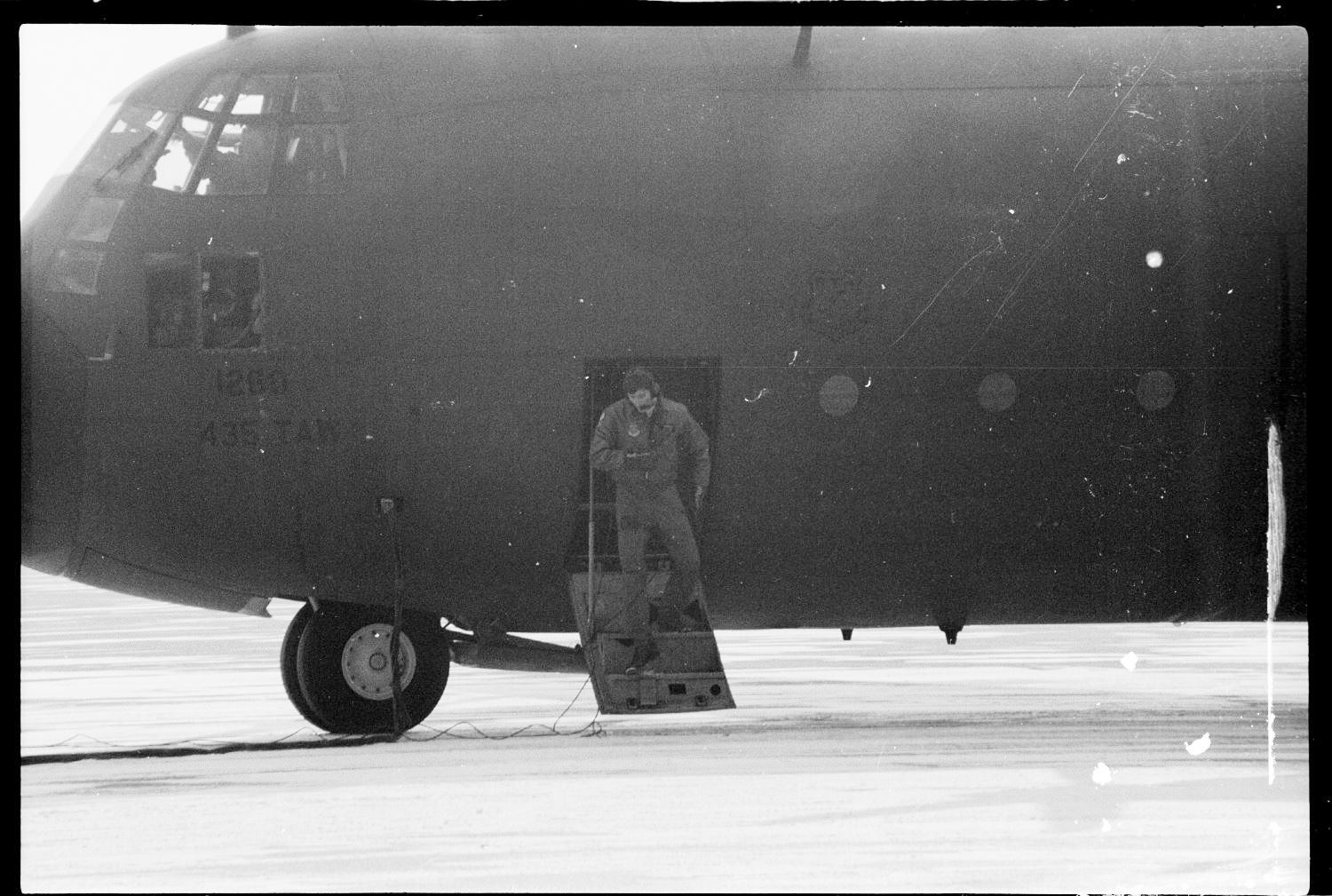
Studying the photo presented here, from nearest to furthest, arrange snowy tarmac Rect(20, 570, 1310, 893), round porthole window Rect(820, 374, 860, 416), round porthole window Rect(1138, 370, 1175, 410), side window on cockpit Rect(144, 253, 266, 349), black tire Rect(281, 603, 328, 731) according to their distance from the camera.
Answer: snowy tarmac Rect(20, 570, 1310, 893) → side window on cockpit Rect(144, 253, 266, 349) → round porthole window Rect(820, 374, 860, 416) → round porthole window Rect(1138, 370, 1175, 410) → black tire Rect(281, 603, 328, 731)

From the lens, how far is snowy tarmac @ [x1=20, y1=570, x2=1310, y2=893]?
9.04 meters

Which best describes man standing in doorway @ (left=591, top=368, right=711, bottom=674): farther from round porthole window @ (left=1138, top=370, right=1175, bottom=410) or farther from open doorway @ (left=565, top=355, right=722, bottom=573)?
round porthole window @ (left=1138, top=370, right=1175, bottom=410)

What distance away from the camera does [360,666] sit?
12.5 m

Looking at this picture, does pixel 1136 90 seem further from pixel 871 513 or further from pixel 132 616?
pixel 132 616

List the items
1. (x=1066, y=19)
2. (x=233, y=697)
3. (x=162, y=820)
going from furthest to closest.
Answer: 1. (x=233, y=697)
2. (x=162, y=820)
3. (x=1066, y=19)

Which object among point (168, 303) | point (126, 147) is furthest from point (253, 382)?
point (126, 147)

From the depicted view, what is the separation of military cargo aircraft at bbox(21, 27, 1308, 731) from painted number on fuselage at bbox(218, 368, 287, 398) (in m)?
0.02

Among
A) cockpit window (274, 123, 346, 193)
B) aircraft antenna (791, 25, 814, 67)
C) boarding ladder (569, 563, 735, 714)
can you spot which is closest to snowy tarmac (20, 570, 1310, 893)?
boarding ladder (569, 563, 735, 714)

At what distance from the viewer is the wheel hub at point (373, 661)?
12.5 metres

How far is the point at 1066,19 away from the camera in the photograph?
9.52 m

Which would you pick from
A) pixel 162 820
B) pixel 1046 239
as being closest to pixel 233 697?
pixel 162 820

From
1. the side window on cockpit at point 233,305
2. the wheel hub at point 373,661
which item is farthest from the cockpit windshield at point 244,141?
the wheel hub at point 373,661

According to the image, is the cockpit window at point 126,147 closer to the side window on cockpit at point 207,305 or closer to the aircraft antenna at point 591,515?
the side window on cockpit at point 207,305

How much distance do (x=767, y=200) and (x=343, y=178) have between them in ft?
9.04
